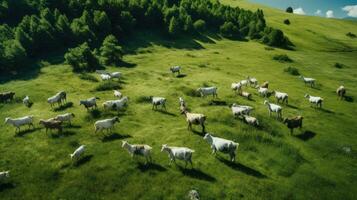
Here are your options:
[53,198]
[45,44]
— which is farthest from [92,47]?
[53,198]

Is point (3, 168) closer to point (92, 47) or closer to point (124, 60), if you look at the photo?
point (124, 60)

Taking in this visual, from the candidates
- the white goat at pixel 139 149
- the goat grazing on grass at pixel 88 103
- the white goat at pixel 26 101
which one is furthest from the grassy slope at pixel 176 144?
the goat grazing on grass at pixel 88 103

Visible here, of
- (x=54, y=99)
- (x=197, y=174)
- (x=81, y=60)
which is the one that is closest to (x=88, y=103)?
(x=54, y=99)

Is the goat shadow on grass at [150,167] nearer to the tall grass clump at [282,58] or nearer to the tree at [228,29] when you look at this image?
the tall grass clump at [282,58]

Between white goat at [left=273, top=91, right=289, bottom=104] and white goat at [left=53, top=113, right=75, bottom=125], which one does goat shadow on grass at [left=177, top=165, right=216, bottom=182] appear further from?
white goat at [left=273, top=91, right=289, bottom=104]

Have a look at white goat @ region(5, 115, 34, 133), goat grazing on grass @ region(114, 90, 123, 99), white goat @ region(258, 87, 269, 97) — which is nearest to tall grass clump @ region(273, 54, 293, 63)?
white goat @ region(258, 87, 269, 97)

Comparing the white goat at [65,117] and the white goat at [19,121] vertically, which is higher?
the white goat at [65,117]

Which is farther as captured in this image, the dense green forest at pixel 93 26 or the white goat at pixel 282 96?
the dense green forest at pixel 93 26
